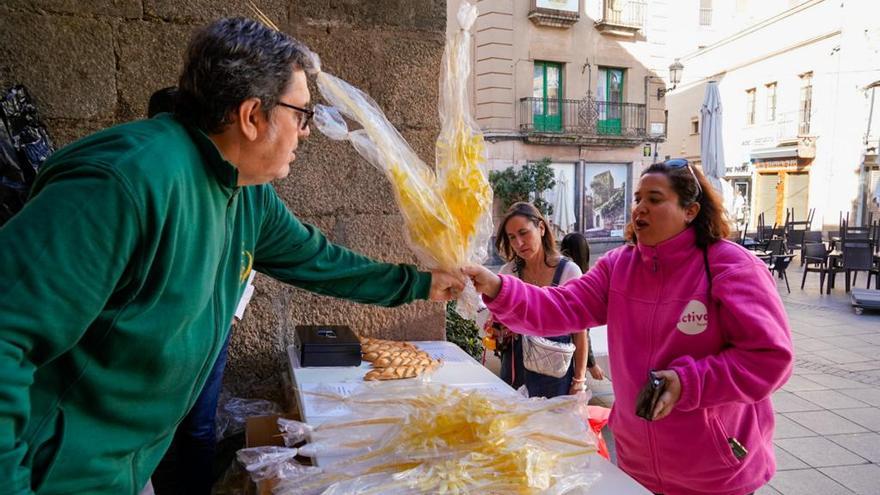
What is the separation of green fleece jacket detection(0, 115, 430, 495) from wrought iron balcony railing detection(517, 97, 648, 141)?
700 inches

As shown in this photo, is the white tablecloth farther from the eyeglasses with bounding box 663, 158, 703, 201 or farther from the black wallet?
the eyeglasses with bounding box 663, 158, 703, 201

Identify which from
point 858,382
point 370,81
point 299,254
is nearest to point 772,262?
point 858,382

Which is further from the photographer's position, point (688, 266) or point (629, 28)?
point (629, 28)

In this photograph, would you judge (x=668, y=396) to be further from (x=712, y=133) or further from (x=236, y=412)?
(x=712, y=133)

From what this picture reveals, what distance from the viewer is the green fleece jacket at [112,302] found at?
923 millimetres

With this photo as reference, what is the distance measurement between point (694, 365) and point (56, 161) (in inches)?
62.9

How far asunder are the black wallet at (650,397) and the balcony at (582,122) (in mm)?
17316

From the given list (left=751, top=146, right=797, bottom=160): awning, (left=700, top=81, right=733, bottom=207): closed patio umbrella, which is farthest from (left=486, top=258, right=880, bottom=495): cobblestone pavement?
(left=751, top=146, right=797, bottom=160): awning

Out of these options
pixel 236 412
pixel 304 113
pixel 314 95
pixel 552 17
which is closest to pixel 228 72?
pixel 304 113

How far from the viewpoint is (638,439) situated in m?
1.94

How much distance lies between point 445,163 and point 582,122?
18.4 meters

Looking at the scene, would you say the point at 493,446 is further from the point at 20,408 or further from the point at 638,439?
the point at 20,408

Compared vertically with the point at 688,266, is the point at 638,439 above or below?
below

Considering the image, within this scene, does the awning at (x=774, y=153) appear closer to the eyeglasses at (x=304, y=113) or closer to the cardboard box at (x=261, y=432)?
the cardboard box at (x=261, y=432)
